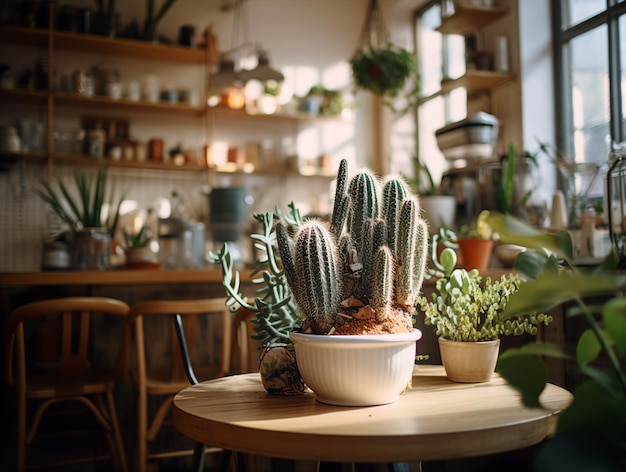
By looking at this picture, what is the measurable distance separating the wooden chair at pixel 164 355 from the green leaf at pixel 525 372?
131cm

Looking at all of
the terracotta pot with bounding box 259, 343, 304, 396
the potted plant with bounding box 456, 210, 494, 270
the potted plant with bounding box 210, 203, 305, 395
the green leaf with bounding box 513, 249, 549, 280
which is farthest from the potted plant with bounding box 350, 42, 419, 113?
the green leaf with bounding box 513, 249, 549, 280

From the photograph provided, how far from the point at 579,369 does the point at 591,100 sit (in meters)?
3.50

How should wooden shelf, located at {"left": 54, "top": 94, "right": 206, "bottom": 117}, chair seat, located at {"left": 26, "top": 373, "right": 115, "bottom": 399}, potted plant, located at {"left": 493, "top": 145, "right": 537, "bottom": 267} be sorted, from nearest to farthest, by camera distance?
chair seat, located at {"left": 26, "top": 373, "right": 115, "bottom": 399}, potted plant, located at {"left": 493, "top": 145, "right": 537, "bottom": 267}, wooden shelf, located at {"left": 54, "top": 94, "right": 206, "bottom": 117}

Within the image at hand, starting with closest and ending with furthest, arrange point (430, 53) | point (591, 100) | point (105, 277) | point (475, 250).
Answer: point (475, 250) → point (105, 277) → point (591, 100) → point (430, 53)

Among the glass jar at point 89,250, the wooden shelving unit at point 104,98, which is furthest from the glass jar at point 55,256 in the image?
the wooden shelving unit at point 104,98

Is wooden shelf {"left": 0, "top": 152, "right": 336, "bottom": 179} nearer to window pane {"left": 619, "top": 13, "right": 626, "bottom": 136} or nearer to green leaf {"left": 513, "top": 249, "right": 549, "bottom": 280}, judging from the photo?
window pane {"left": 619, "top": 13, "right": 626, "bottom": 136}

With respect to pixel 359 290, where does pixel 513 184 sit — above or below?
above

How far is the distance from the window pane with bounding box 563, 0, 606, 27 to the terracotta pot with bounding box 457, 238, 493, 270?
2017 millimetres

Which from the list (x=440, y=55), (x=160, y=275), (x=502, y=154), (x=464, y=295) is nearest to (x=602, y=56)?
(x=502, y=154)

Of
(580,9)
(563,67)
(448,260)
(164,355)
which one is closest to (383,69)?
(563,67)

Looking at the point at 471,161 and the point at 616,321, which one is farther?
the point at 471,161

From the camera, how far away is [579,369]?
692 mm

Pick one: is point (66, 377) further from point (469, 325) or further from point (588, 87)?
point (588, 87)

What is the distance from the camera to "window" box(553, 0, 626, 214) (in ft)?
11.4
